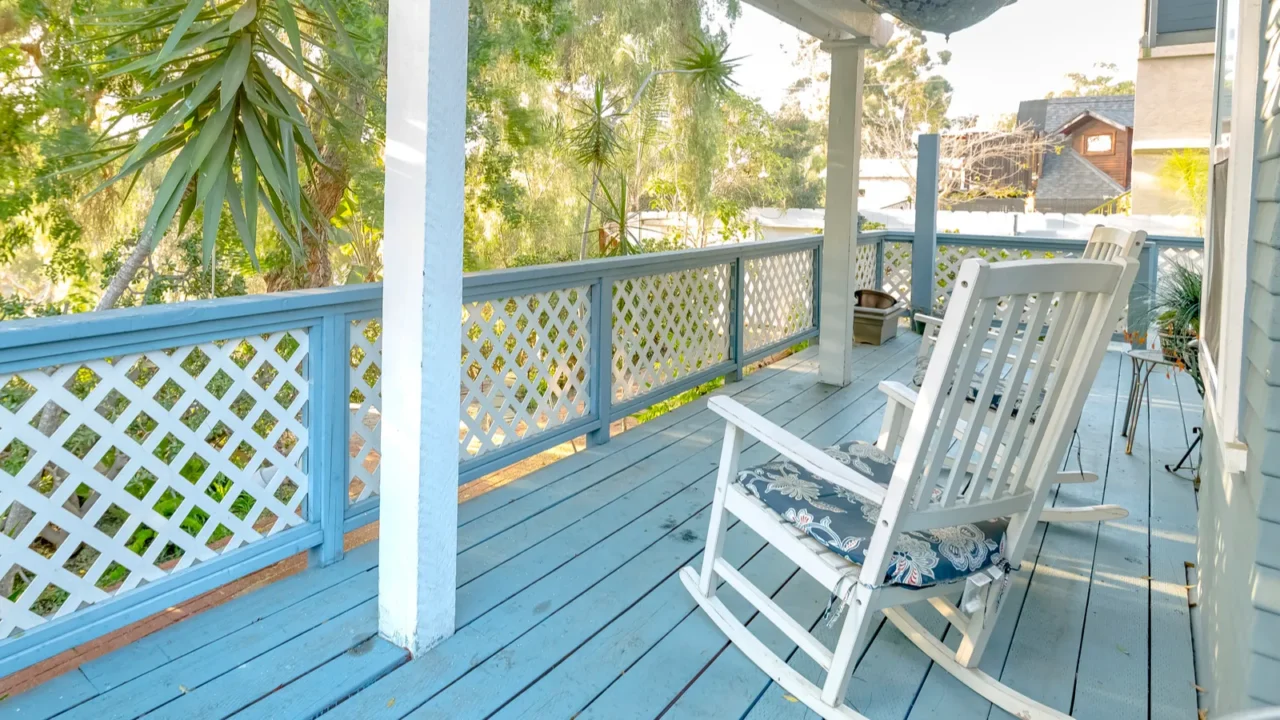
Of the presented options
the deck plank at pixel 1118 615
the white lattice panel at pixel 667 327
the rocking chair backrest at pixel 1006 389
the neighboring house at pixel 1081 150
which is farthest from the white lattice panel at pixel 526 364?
the neighboring house at pixel 1081 150

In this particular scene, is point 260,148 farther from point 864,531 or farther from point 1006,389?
point 1006,389

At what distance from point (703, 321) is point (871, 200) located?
16762 mm

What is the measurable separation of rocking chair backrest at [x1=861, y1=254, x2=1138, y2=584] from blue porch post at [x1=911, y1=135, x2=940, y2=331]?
5020 mm

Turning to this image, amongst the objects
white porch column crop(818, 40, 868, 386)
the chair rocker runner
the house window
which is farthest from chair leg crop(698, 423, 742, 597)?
the house window

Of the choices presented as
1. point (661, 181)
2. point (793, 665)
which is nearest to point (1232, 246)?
point (793, 665)

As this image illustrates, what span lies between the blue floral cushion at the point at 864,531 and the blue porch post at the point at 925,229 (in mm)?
4992

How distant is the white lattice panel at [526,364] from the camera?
3024 mm

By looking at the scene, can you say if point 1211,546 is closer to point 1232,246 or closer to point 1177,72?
point 1232,246

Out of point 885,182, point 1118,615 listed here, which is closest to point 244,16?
point 1118,615

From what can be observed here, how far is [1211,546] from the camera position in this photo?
1.89 meters

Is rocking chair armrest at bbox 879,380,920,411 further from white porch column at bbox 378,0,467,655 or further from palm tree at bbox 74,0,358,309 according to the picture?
palm tree at bbox 74,0,358,309

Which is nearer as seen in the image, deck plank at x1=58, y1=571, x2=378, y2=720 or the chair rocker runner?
the chair rocker runner

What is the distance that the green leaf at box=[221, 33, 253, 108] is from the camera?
2.80 m

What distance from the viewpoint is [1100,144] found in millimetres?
22156
